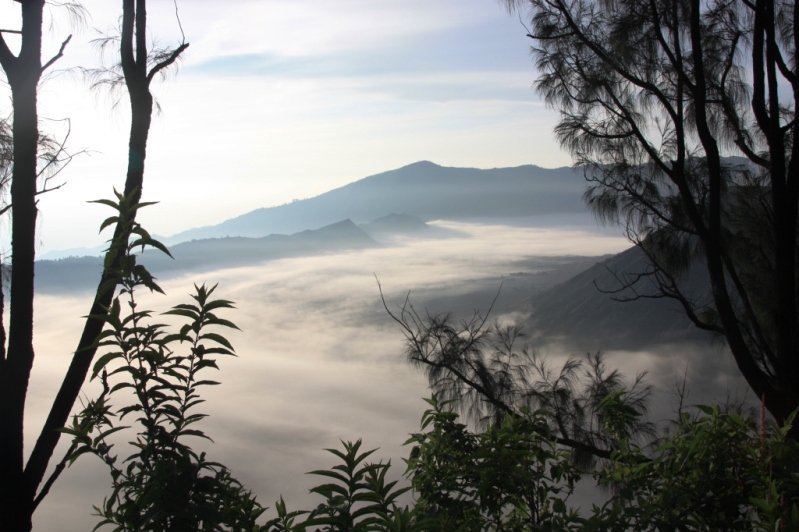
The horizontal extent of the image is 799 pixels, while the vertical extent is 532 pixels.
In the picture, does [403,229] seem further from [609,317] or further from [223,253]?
[609,317]

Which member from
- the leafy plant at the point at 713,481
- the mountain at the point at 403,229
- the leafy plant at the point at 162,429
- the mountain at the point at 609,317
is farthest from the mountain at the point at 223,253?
the leafy plant at the point at 713,481

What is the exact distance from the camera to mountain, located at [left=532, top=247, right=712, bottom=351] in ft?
84.3

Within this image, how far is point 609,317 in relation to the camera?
30.0 meters

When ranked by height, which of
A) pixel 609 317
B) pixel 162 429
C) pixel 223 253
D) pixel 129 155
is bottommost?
pixel 609 317

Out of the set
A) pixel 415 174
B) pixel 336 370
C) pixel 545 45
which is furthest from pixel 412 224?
pixel 545 45

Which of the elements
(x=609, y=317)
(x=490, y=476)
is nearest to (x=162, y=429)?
(x=490, y=476)

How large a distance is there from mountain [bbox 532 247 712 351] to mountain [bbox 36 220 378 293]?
764 inches

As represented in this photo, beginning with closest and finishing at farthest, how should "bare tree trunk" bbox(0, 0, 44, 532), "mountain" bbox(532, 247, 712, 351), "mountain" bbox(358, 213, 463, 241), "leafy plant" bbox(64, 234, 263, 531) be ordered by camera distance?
"leafy plant" bbox(64, 234, 263, 531) → "bare tree trunk" bbox(0, 0, 44, 532) → "mountain" bbox(532, 247, 712, 351) → "mountain" bbox(358, 213, 463, 241)

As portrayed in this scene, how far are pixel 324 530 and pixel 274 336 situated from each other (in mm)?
46396

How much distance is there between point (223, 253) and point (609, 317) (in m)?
34.7

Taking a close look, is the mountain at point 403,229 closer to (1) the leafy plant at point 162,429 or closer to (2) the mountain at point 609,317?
(2) the mountain at point 609,317

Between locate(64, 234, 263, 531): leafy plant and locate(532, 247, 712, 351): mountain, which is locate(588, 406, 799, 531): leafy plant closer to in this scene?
locate(64, 234, 263, 531): leafy plant

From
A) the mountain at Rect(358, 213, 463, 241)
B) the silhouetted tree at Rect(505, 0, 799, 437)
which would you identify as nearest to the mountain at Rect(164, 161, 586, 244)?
the mountain at Rect(358, 213, 463, 241)

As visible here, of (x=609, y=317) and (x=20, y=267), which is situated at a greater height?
(x=20, y=267)
